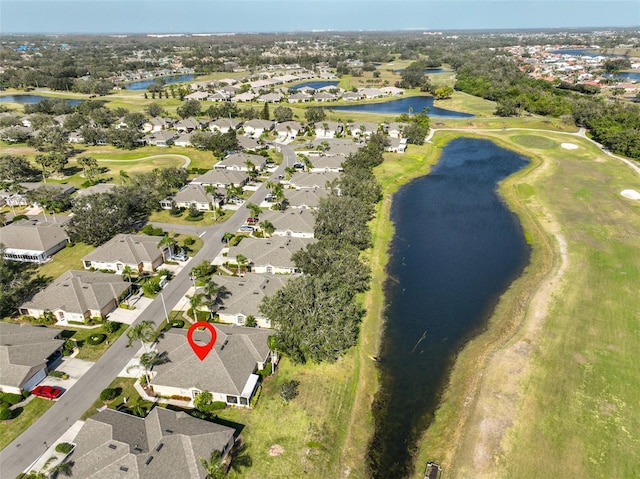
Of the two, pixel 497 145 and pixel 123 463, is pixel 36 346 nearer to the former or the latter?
pixel 123 463

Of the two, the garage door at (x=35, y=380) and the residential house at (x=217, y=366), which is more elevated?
the residential house at (x=217, y=366)

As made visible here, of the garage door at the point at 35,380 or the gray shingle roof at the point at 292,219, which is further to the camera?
the gray shingle roof at the point at 292,219

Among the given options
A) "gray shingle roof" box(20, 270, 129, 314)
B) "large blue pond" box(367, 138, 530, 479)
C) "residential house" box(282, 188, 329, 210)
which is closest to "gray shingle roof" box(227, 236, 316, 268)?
"large blue pond" box(367, 138, 530, 479)

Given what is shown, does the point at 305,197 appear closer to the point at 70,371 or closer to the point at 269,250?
the point at 269,250

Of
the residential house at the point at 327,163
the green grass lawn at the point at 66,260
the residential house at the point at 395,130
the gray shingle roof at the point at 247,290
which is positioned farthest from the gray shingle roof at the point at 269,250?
the residential house at the point at 395,130

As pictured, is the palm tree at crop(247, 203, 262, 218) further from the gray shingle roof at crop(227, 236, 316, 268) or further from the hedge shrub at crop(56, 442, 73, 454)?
the hedge shrub at crop(56, 442, 73, 454)

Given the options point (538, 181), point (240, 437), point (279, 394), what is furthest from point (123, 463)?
point (538, 181)

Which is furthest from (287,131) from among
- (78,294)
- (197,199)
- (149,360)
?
(149,360)

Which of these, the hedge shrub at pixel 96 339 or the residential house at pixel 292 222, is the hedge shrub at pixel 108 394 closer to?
the hedge shrub at pixel 96 339
